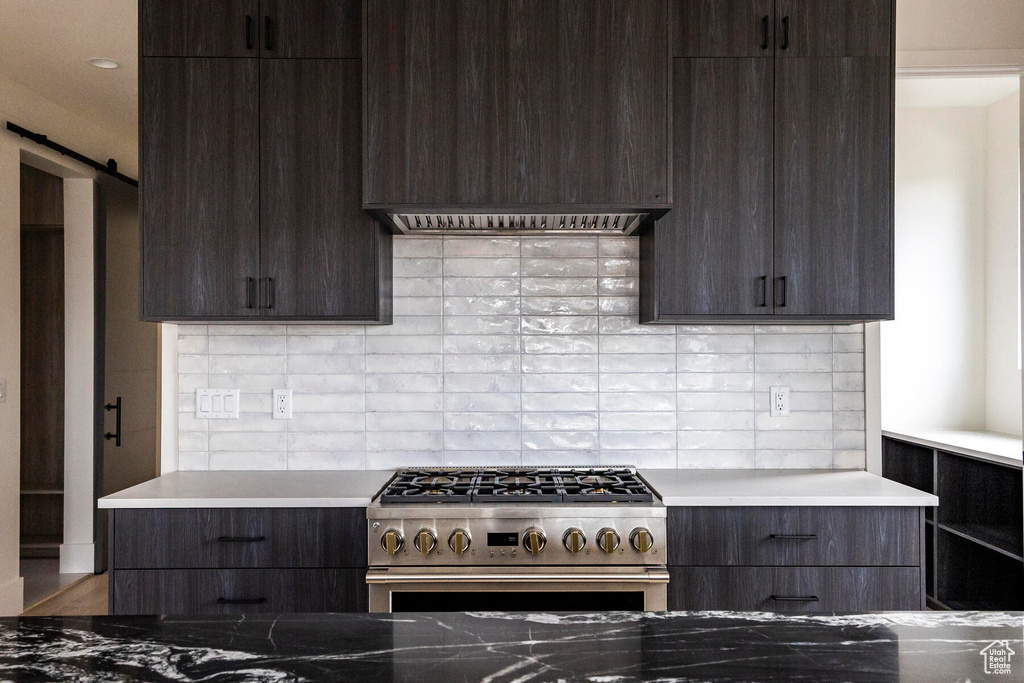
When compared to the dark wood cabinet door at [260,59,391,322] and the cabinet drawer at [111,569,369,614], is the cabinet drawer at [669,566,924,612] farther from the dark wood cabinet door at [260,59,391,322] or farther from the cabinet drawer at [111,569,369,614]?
the dark wood cabinet door at [260,59,391,322]

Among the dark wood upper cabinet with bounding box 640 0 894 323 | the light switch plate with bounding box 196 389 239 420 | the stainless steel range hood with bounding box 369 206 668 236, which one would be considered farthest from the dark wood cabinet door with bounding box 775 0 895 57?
the light switch plate with bounding box 196 389 239 420

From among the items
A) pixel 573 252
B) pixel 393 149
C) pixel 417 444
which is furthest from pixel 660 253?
pixel 417 444

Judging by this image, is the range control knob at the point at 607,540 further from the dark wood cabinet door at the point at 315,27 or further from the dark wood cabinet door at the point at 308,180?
the dark wood cabinet door at the point at 315,27

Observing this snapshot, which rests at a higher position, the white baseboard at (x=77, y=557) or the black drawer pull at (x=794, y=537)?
the black drawer pull at (x=794, y=537)

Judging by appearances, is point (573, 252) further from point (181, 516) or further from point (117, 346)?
point (117, 346)

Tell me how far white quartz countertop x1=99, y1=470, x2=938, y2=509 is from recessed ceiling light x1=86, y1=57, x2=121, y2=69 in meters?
2.27

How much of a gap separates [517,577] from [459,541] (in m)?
0.20

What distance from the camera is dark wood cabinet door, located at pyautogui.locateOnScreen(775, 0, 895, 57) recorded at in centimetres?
237

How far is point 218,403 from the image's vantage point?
106 inches

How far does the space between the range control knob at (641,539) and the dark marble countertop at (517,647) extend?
105 cm

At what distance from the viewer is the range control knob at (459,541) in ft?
6.82

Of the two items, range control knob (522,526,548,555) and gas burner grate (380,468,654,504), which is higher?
gas burner grate (380,468,654,504)

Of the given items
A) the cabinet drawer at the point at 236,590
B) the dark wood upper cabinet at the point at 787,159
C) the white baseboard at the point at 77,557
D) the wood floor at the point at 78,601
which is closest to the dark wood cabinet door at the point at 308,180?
the cabinet drawer at the point at 236,590

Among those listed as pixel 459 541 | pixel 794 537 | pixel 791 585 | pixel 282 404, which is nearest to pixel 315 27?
pixel 282 404
